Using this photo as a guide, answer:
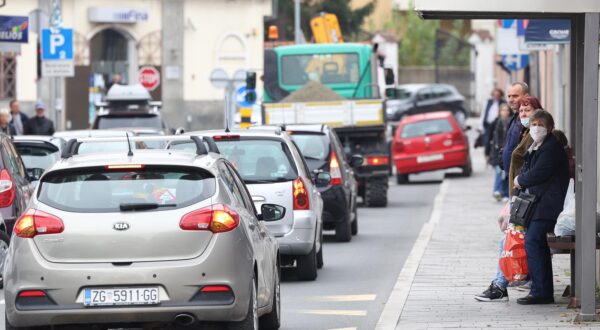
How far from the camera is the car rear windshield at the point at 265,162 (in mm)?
15516

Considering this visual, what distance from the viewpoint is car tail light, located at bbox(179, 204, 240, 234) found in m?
9.48

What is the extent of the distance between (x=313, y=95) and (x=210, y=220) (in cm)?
1900

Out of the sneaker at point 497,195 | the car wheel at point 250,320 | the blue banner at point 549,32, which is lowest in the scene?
the sneaker at point 497,195

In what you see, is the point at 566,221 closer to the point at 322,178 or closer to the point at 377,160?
the point at 322,178

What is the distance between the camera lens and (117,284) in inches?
369

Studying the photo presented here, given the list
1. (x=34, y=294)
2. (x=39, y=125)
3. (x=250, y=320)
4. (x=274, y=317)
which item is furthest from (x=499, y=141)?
(x=34, y=294)

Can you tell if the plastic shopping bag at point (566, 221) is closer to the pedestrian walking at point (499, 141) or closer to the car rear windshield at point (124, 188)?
the car rear windshield at point (124, 188)

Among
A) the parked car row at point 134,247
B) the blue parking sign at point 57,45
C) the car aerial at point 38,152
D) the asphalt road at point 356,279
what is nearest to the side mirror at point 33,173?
the car aerial at point 38,152

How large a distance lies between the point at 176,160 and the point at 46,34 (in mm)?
21567

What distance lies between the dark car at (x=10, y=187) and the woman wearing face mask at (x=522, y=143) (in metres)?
5.47

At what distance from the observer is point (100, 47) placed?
53.8 metres

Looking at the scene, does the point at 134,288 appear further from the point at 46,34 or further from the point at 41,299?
the point at 46,34

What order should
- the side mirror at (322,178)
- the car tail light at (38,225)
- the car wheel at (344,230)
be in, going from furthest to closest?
the car wheel at (344,230)
the side mirror at (322,178)
the car tail light at (38,225)

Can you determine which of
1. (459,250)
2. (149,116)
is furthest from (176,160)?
(149,116)
